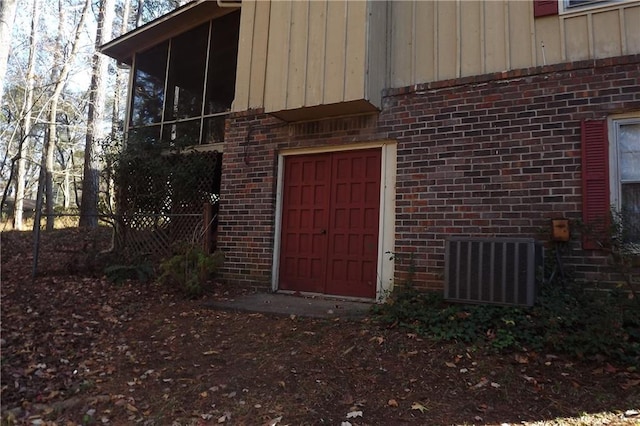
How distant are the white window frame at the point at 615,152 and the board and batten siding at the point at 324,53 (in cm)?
261

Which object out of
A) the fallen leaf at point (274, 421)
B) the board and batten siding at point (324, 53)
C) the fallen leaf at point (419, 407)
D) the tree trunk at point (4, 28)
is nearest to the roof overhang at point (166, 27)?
the tree trunk at point (4, 28)

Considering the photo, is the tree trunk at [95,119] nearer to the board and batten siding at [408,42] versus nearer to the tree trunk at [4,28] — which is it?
the tree trunk at [4,28]

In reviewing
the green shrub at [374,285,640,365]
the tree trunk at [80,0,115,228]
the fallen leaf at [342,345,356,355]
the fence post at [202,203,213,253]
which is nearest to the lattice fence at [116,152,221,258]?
the fence post at [202,203,213,253]

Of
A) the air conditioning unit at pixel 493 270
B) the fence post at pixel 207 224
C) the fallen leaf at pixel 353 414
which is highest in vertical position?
the fence post at pixel 207 224

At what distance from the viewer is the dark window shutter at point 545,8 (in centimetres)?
518

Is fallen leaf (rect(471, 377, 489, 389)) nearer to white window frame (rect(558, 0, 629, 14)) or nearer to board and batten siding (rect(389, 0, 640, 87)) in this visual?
board and batten siding (rect(389, 0, 640, 87))

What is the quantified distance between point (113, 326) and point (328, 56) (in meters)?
4.09

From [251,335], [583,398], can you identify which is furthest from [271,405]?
[583,398]

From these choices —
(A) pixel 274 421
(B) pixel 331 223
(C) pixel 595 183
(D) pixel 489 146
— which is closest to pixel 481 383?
(A) pixel 274 421

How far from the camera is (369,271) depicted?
603cm

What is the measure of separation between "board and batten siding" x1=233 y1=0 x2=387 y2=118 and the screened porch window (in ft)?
8.42

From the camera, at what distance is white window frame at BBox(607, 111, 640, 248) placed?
4770 mm

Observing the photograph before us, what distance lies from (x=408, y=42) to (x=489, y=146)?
5.87 feet

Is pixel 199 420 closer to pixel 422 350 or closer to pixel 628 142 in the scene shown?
pixel 422 350
